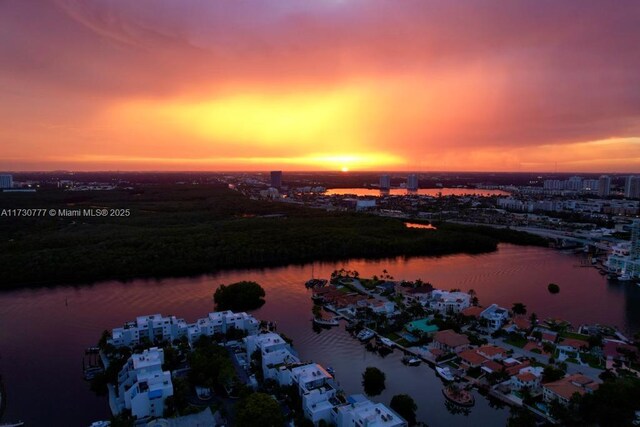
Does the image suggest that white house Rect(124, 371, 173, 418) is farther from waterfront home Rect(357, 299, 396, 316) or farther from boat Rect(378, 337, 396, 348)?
waterfront home Rect(357, 299, 396, 316)

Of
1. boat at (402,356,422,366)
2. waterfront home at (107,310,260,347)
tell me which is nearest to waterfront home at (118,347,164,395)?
waterfront home at (107,310,260,347)

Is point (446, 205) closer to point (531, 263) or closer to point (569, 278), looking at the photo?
point (531, 263)

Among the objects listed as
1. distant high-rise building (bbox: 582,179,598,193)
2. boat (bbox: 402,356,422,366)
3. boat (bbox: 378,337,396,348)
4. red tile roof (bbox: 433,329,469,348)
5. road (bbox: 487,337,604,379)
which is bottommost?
boat (bbox: 402,356,422,366)

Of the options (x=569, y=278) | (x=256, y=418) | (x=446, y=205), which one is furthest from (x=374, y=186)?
(x=256, y=418)

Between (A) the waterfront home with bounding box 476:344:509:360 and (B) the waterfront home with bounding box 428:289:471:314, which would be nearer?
(A) the waterfront home with bounding box 476:344:509:360

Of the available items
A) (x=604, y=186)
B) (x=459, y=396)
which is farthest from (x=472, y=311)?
(x=604, y=186)

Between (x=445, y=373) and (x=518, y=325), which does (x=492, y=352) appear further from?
(x=518, y=325)

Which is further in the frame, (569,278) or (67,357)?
(569,278)
